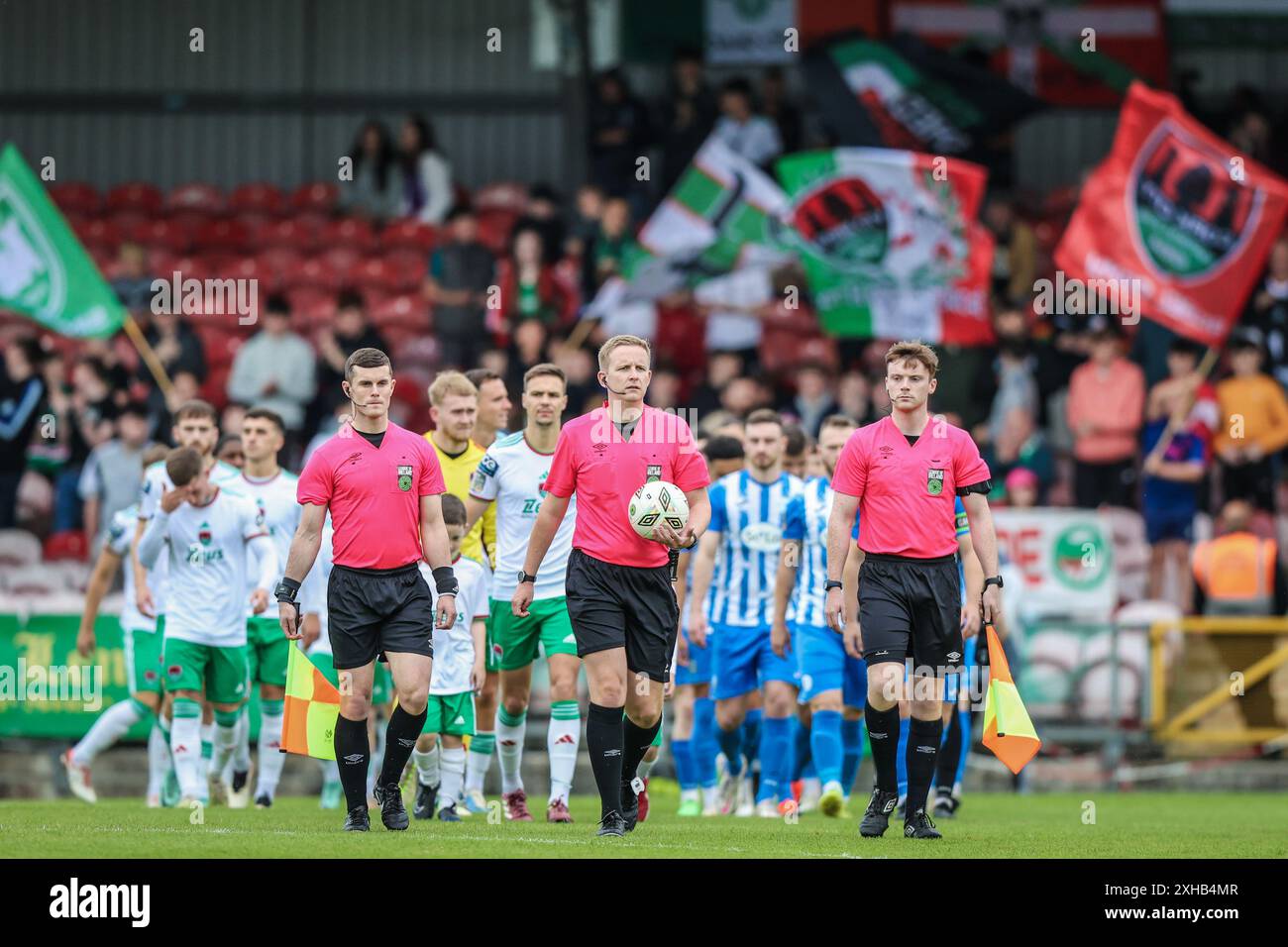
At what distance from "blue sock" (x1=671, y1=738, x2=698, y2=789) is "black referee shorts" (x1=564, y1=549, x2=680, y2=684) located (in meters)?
3.63

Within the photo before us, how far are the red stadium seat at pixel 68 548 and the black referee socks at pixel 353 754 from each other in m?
10.3

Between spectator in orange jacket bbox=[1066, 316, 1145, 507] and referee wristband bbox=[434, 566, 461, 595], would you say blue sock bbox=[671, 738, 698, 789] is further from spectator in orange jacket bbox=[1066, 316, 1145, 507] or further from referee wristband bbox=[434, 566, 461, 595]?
spectator in orange jacket bbox=[1066, 316, 1145, 507]

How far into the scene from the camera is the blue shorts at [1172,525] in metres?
20.6

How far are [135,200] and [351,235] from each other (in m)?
3.11

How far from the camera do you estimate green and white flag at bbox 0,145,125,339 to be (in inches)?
774

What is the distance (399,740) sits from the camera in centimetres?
1128

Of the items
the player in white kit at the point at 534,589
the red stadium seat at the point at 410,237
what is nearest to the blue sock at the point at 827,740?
the player in white kit at the point at 534,589

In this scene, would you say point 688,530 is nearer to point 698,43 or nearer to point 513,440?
point 513,440

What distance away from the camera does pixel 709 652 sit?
592 inches

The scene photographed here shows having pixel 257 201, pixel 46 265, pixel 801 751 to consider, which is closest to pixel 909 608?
pixel 801 751

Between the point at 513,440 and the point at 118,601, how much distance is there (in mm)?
7333

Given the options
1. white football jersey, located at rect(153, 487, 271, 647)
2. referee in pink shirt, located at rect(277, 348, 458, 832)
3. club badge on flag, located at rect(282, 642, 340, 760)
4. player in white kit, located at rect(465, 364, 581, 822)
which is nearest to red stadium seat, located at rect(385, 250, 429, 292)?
white football jersey, located at rect(153, 487, 271, 647)

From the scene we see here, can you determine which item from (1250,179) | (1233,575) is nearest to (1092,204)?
(1250,179)

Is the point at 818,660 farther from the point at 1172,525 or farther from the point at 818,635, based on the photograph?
the point at 1172,525
